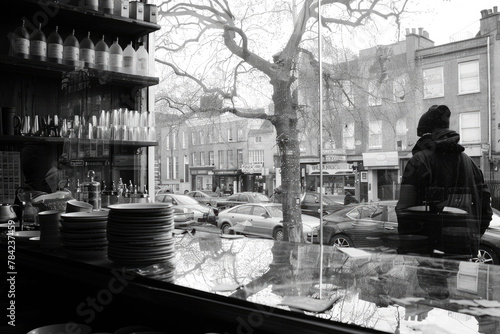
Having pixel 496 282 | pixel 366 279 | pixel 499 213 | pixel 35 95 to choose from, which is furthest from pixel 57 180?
pixel 499 213

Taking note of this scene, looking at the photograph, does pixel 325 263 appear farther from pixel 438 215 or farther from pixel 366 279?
pixel 438 215

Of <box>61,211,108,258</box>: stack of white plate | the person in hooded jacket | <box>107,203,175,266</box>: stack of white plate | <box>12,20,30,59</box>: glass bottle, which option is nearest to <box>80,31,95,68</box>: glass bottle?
<box>12,20,30,59</box>: glass bottle

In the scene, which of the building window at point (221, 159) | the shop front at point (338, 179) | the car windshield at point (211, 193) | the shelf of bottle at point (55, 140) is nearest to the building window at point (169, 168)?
the car windshield at point (211, 193)

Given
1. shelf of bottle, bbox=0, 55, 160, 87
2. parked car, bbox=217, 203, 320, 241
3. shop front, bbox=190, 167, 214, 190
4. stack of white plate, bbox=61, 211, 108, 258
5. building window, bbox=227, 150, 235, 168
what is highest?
shelf of bottle, bbox=0, 55, 160, 87

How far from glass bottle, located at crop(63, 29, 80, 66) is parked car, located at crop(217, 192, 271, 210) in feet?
7.50

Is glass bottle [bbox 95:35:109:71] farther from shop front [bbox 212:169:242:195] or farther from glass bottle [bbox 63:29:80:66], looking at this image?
shop front [bbox 212:169:242:195]

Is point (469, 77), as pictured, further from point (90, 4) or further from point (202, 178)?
point (202, 178)

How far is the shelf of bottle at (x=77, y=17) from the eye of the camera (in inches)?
81.2

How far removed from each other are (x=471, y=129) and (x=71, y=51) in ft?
8.49

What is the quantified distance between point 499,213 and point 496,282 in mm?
1942

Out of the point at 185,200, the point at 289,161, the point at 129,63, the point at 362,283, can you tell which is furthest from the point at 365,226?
the point at 362,283

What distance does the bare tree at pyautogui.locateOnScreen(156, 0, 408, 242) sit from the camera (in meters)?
3.97

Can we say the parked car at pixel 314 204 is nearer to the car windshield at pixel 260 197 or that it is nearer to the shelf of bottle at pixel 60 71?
the car windshield at pixel 260 197

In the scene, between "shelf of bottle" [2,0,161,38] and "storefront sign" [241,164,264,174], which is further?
"storefront sign" [241,164,264,174]
